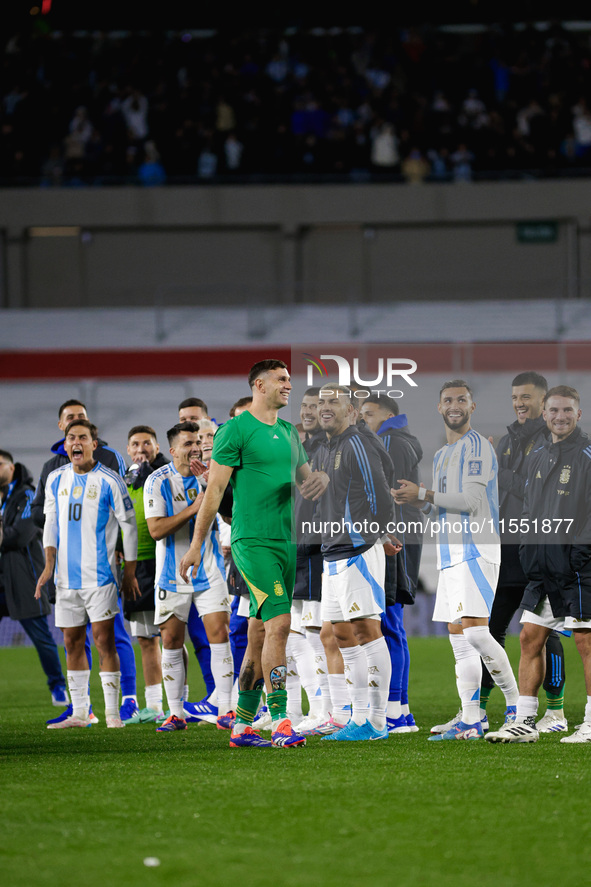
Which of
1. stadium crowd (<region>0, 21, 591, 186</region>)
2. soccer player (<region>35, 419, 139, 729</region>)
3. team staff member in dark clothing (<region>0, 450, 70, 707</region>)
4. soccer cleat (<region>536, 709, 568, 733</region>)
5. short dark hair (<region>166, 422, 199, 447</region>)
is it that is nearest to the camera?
soccer cleat (<region>536, 709, 568, 733</region>)

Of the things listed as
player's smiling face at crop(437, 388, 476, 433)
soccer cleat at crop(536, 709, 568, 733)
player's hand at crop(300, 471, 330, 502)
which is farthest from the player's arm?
soccer cleat at crop(536, 709, 568, 733)

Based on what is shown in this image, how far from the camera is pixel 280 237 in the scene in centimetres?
2583

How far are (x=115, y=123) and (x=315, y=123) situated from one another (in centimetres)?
459

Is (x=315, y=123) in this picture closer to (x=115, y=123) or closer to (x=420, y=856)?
(x=115, y=123)

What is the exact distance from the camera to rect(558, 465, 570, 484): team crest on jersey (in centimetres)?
641

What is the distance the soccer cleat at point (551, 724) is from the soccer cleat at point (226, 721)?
6.66ft

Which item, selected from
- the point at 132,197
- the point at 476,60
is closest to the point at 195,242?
the point at 132,197

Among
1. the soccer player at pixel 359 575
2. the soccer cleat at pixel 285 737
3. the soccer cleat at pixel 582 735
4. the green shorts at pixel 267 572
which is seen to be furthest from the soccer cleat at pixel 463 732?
the green shorts at pixel 267 572

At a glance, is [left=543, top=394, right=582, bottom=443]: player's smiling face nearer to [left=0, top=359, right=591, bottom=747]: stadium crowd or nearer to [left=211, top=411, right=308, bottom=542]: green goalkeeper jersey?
[left=0, top=359, right=591, bottom=747]: stadium crowd

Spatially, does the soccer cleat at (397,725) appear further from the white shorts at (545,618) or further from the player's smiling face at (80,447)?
the player's smiling face at (80,447)

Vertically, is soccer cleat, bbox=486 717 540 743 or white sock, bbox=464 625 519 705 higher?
white sock, bbox=464 625 519 705

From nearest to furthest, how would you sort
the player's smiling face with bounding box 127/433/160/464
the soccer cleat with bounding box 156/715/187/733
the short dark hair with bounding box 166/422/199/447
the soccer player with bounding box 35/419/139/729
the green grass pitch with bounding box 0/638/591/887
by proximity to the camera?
the green grass pitch with bounding box 0/638/591/887 → the soccer cleat with bounding box 156/715/187/733 → the soccer player with bounding box 35/419/139/729 → the short dark hair with bounding box 166/422/199/447 → the player's smiling face with bounding box 127/433/160/464

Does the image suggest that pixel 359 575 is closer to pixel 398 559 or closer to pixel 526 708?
pixel 398 559

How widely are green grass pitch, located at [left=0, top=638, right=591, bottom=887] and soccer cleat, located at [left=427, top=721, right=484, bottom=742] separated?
0.23 meters
